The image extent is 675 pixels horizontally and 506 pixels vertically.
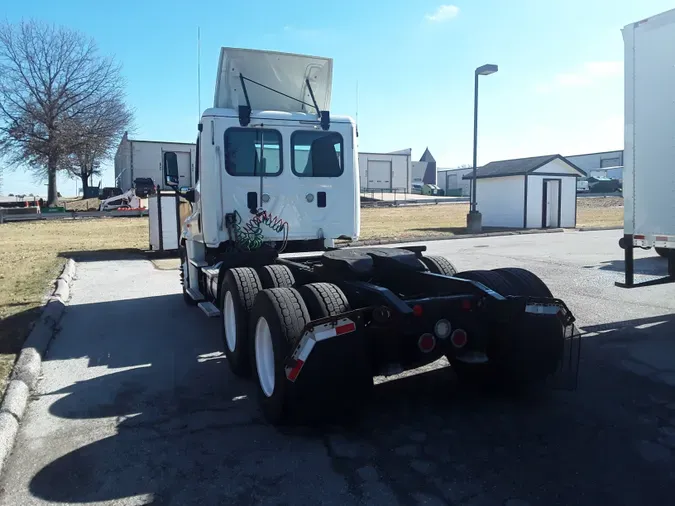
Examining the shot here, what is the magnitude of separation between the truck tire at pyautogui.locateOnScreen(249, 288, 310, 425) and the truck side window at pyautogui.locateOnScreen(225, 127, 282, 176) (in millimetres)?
3091

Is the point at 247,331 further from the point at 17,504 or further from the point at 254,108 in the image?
the point at 254,108

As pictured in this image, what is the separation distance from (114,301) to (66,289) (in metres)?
1.41

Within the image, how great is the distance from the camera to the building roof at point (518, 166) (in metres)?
25.6

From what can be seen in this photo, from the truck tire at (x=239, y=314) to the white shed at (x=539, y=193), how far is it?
71.6ft

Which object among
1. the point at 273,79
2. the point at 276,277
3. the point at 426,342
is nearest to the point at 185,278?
the point at 273,79

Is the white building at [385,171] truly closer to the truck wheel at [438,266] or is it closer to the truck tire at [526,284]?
the truck wheel at [438,266]

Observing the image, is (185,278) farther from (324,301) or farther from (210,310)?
(324,301)

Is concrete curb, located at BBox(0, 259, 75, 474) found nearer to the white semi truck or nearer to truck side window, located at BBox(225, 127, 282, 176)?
the white semi truck

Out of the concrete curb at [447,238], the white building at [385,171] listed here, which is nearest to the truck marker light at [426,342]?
the concrete curb at [447,238]

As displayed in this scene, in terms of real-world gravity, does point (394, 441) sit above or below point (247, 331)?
below

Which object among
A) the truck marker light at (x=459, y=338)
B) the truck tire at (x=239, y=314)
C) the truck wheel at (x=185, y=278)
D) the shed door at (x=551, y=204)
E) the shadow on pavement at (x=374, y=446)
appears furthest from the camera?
the shed door at (x=551, y=204)

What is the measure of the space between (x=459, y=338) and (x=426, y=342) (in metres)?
0.29

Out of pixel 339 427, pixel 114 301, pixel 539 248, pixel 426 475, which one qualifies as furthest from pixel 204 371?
pixel 539 248

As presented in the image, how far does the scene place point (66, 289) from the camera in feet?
35.6
